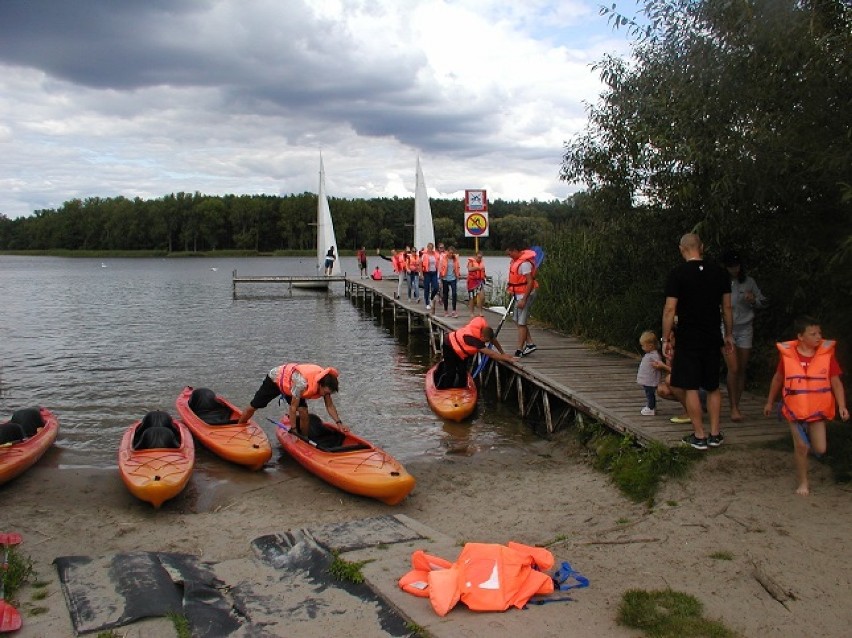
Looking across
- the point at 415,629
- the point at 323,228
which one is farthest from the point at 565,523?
the point at 323,228

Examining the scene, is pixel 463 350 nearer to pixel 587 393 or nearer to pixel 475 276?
pixel 587 393

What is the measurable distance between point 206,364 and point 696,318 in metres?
13.5

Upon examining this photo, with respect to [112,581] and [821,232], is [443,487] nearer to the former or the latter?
[112,581]

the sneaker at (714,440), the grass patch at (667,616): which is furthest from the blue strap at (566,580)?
the sneaker at (714,440)

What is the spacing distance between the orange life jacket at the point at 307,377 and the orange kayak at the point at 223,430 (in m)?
1.00

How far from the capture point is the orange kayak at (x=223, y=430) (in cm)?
907

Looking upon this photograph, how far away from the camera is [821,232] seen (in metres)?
7.44

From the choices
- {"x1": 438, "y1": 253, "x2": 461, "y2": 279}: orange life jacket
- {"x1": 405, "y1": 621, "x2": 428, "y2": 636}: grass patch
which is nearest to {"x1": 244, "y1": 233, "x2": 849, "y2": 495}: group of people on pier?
{"x1": 405, "y1": 621, "x2": 428, "y2": 636}: grass patch

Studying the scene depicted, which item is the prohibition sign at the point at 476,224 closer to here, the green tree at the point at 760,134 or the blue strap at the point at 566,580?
the green tree at the point at 760,134

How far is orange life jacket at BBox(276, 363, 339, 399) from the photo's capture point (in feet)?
26.5

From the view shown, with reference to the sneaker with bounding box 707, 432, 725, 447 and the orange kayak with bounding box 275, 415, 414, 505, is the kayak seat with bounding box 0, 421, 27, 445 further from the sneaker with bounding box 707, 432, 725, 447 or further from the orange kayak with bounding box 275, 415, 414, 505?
the sneaker with bounding box 707, 432, 725, 447

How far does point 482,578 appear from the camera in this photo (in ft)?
14.5

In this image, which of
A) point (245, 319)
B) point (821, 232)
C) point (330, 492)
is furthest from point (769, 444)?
point (245, 319)

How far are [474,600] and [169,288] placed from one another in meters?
45.1
